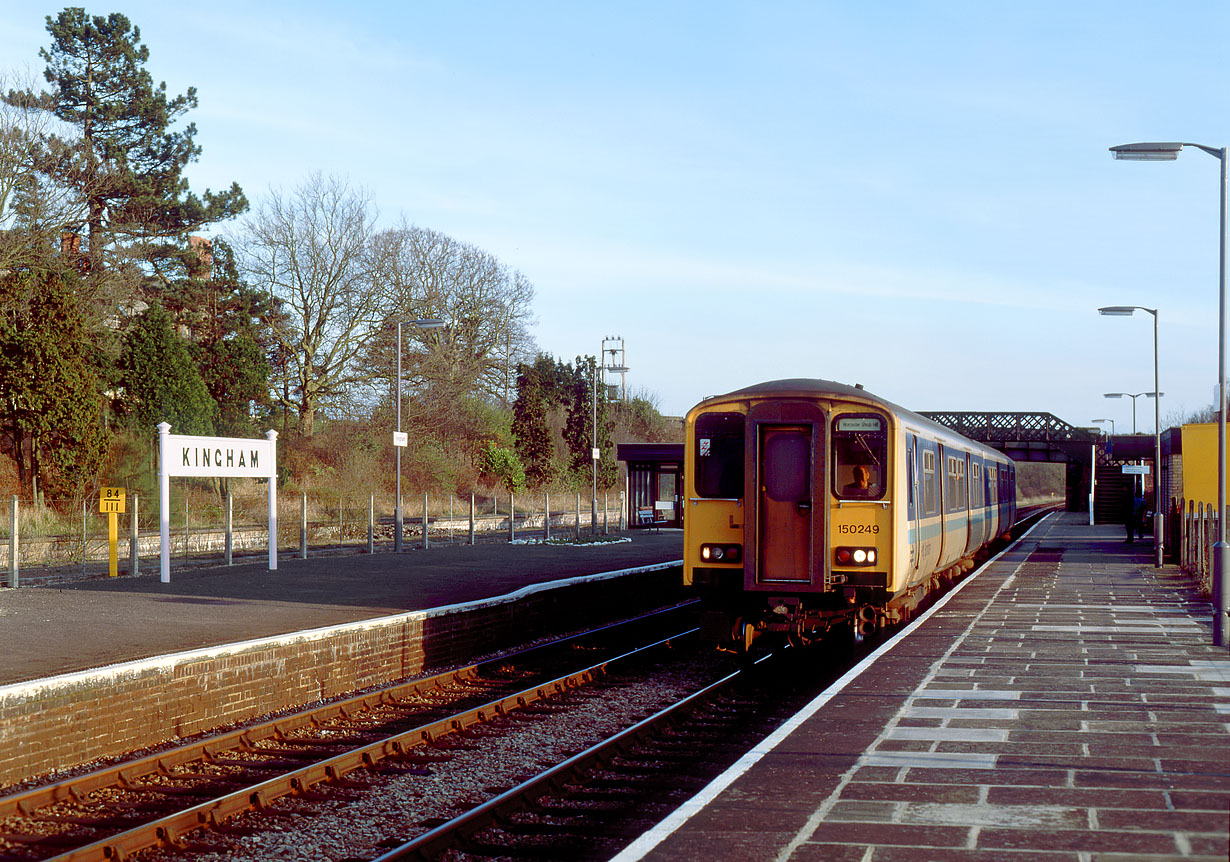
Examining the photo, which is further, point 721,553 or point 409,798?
point 721,553

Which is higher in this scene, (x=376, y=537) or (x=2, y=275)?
(x=2, y=275)

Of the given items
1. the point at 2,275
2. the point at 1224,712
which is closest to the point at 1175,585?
the point at 1224,712

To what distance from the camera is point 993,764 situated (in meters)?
6.87

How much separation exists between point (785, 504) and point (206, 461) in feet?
32.7

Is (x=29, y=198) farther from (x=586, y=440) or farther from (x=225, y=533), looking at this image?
(x=586, y=440)

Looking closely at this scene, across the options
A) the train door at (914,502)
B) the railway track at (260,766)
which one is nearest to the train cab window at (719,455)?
the train door at (914,502)

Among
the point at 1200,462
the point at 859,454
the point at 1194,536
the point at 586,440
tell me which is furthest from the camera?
the point at 586,440

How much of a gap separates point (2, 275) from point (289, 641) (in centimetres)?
1995

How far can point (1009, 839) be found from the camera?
17.5 ft

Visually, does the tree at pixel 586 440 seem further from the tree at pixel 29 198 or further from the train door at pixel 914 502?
the train door at pixel 914 502

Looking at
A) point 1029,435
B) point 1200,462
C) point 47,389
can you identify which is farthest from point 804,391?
point 1029,435

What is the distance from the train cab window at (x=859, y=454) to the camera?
12.0m

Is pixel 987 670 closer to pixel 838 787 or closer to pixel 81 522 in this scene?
pixel 838 787

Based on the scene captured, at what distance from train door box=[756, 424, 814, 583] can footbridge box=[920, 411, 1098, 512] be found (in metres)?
48.6
